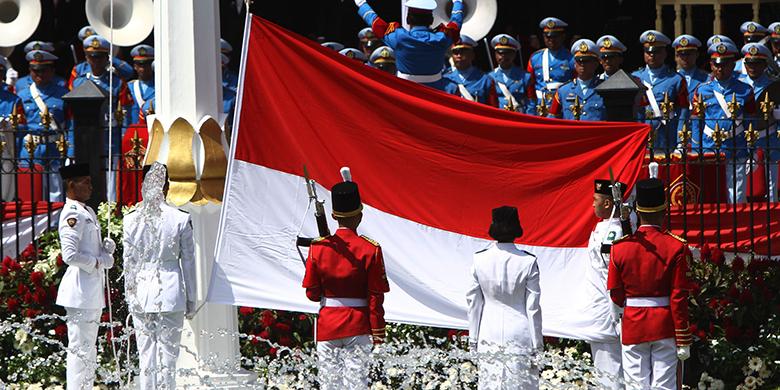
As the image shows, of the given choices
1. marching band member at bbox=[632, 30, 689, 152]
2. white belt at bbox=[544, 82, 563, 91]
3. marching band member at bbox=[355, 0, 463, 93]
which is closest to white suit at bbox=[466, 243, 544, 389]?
marching band member at bbox=[355, 0, 463, 93]

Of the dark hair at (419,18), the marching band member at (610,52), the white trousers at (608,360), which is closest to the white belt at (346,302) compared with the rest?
the white trousers at (608,360)

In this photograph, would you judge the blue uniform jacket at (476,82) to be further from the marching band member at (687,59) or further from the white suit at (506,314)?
the white suit at (506,314)

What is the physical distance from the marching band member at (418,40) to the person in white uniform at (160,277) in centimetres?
392

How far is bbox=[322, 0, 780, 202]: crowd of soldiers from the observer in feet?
47.6

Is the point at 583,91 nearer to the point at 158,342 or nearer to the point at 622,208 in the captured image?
the point at 622,208

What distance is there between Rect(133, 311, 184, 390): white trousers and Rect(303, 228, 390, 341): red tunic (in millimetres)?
1277

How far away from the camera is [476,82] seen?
16734mm

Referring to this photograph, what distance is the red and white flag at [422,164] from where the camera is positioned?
11172 mm

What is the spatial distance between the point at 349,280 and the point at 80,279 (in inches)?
89.5

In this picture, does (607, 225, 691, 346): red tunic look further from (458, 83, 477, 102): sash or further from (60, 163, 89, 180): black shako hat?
(458, 83, 477, 102): sash

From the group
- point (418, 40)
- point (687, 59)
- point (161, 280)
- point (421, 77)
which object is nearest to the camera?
point (161, 280)

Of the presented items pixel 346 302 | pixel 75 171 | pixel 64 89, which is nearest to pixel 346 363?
pixel 346 302

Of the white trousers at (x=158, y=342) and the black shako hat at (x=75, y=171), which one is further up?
the black shako hat at (x=75, y=171)

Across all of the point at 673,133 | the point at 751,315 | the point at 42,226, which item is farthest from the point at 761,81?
the point at 42,226
